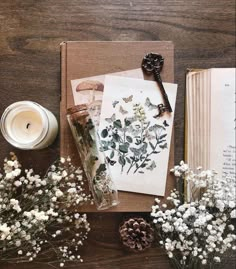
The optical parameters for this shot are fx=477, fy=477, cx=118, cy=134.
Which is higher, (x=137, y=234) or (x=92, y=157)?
(x=92, y=157)

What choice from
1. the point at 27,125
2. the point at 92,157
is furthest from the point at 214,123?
the point at 27,125

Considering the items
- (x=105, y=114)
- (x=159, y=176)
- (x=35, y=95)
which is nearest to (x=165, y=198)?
(x=159, y=176)

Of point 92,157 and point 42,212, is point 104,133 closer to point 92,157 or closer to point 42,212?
point 92,157

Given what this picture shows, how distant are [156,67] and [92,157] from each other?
22 cm

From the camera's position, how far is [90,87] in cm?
97

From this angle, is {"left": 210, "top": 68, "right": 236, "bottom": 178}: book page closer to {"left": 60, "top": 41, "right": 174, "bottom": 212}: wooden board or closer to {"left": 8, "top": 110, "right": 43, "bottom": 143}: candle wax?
{"left": 60, "top": 41, "right": 174, "bottom": 212}: wooden board

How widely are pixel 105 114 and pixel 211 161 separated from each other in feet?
0.77

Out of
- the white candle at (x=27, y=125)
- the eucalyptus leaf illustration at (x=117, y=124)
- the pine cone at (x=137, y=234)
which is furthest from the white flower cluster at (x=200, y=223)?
the white candle at (x=27, y=125)

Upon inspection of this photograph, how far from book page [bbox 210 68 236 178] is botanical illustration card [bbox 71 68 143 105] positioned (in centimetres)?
16

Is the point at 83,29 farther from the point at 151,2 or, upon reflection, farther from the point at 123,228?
the point at 123,228

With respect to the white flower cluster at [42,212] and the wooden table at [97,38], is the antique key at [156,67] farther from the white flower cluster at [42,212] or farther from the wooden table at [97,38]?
the white flower cluster at [42,212]

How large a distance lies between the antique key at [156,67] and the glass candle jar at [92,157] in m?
0.14

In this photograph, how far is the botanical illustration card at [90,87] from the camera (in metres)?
0.97

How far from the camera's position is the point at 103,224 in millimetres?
990
